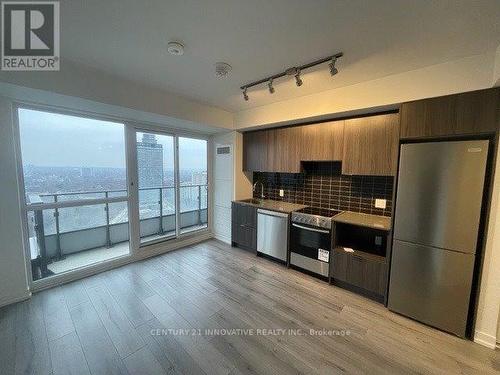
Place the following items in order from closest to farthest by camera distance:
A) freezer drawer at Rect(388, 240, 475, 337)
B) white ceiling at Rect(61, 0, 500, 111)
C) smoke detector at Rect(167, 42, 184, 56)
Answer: white ceiling at Rect(61, 0, 500, 111), smoke detector at Rect(167, 42, 184, 56), freezer drawer at Rect(388, 240, 475, 337)

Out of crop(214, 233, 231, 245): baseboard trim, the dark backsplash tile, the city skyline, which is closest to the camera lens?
the city skyline

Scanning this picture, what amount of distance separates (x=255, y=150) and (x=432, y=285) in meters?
2.98

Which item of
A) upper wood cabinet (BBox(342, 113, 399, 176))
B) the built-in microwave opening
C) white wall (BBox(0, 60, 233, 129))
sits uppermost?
white wall (BBox(0, 60, 233, 129))

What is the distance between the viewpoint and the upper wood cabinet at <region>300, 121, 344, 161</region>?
8.80ft

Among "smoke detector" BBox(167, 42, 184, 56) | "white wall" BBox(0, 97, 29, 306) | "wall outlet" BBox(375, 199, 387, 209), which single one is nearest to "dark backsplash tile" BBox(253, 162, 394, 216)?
"wall outlet" BBox(375, 199, 387, 209)

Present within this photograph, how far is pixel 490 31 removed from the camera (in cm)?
143

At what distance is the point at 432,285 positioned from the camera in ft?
6.30

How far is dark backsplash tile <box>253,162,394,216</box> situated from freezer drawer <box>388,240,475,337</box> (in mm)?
749

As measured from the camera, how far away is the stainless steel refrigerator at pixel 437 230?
1737 millimetres

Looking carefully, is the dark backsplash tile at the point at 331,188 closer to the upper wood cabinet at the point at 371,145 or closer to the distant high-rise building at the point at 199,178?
the upper wood cabinet at the point at 371,145

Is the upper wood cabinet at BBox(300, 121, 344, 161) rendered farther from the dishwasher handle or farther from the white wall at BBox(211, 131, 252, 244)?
the white wall at BBox(211, 131, 252, 244)

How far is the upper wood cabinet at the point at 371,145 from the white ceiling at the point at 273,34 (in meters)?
0.51

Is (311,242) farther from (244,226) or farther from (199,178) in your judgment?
(199,178)

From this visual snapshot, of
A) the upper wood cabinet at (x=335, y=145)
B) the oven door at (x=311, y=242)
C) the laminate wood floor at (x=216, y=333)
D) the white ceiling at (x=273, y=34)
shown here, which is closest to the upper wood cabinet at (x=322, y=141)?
the upper wood cabinet at (x=335, y=145)
